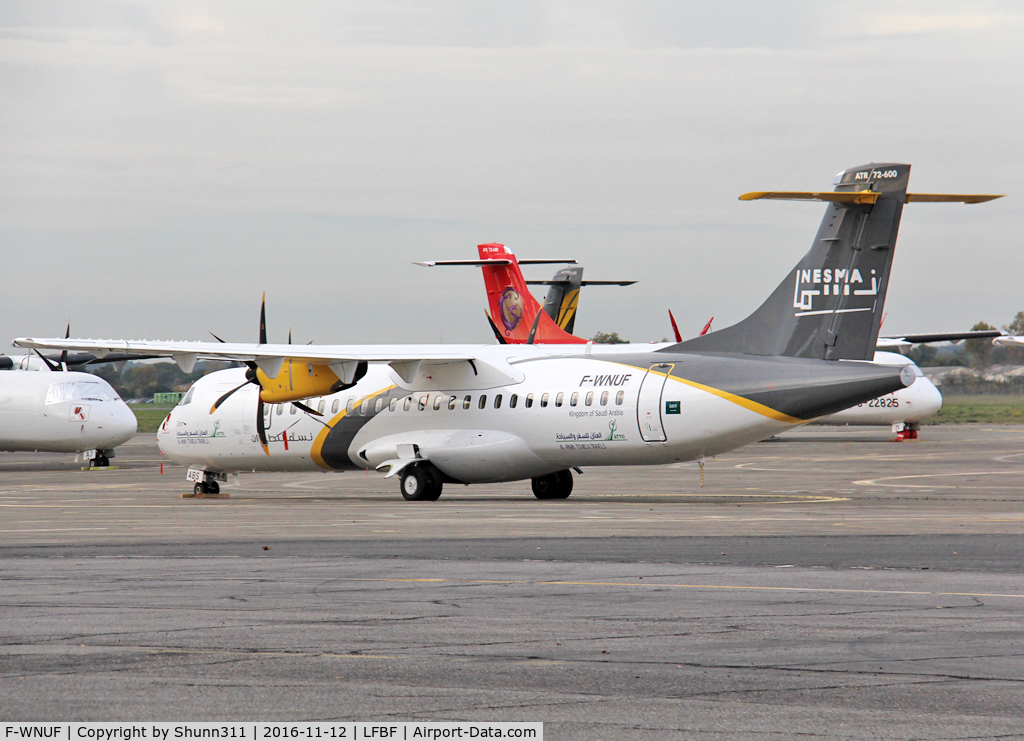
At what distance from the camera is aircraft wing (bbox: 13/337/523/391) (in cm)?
2611

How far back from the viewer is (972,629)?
9.23m

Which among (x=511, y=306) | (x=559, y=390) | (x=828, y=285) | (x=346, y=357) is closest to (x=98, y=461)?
(x=511, y=306)

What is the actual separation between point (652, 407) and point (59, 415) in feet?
86.0

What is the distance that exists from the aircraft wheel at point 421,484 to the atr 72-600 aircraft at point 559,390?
32mm

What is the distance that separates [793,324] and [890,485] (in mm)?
6479

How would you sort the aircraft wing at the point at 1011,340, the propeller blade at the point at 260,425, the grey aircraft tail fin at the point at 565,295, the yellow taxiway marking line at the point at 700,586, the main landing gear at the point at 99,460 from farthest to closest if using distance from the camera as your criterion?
the grey aircraft tail fin at the point at 565,295
the main landing gear at the point at 99,460
the aircraft wing at the point at 1011,340
the propeller blade at the point at 260,425
the yellow taxiway marking line at the point at 700,586

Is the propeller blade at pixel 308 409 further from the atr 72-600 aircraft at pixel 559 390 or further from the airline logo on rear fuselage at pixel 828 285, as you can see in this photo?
the airline logo on rear fuselage at pixel 828 285

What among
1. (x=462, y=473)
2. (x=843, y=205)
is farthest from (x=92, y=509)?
(x=843, y=205)

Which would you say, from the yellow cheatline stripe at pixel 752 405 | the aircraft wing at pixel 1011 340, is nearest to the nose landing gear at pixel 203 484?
the yellow cheatline stripe at pixel 752 405

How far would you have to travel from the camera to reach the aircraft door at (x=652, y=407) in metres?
23.9

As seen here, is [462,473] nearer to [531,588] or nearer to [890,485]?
[890,485]

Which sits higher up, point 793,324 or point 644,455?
point 793,324

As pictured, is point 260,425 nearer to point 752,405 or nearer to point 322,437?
point 322,437

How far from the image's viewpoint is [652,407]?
2400 cm
